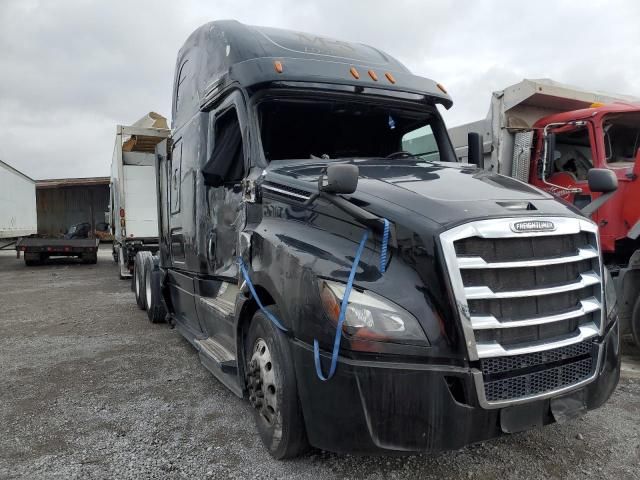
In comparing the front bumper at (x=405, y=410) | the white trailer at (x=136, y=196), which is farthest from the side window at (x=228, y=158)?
the white trailer at (x=136, y=196)

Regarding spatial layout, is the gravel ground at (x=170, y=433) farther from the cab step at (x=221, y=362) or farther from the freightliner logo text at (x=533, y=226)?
the freightliner logo text at (x=533, y=226)

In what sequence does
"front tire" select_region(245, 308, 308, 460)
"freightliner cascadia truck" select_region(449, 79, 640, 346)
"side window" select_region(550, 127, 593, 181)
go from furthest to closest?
"side window" select_region(550, 127, 593, 181) < "freightliner cascadia truck" select_region(449, 79, 640, 346) < "front tire" select_region(245, 308, 308, 460)

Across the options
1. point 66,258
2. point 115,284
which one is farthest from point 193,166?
point 66,258

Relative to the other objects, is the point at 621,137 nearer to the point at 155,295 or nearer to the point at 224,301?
the point at 224,301

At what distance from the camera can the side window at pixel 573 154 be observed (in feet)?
20.7

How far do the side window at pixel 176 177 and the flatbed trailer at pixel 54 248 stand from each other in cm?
1334

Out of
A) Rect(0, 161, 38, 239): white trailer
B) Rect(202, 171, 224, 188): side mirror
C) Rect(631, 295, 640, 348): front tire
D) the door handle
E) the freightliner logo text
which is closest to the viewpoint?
the freightliner logo text

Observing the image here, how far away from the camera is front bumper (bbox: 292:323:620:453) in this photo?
2285 millimetres

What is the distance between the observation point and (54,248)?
17.6 meters

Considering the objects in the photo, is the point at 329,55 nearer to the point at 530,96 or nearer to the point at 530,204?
the point at 530,204

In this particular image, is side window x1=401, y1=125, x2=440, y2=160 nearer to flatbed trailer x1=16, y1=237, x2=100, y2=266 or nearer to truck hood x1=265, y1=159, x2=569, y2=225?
truck hood x1=265, y1=159, x2=569, y2=225

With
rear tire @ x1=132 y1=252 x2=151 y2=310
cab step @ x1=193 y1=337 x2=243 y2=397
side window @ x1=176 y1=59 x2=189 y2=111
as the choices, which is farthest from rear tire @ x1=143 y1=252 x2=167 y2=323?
cab step @ x1=193 y1=337 x2=243 y2=397

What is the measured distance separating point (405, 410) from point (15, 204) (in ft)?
68.3

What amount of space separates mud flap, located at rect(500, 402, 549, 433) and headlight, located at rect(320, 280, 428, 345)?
573 millimetres
